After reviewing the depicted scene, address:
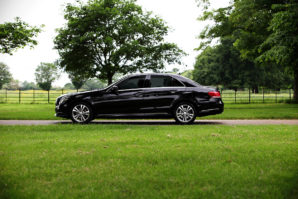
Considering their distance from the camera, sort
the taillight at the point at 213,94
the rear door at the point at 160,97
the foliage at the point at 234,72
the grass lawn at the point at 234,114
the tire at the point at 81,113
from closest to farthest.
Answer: the rear door at the point at 160,97
the taillight at the point at 213,94
the tire at the point at 81,113
the grass lawn at the point at 234,114
the foliage at the point at 234,72

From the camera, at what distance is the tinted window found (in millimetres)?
10875

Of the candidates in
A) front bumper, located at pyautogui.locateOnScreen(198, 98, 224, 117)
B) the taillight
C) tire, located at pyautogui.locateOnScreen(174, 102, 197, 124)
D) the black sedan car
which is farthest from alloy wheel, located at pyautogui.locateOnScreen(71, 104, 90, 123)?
the taillight

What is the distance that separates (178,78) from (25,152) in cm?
651

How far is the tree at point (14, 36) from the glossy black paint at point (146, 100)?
15.8 metres

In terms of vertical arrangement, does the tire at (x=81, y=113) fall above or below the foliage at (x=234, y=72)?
below

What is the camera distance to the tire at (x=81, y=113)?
10.9m


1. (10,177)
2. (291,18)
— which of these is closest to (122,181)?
(10,177)

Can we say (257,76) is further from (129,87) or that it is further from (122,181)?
(122,181)

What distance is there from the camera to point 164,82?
10.9m

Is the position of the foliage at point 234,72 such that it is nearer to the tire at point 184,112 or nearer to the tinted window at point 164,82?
the tinted window at point 164,82

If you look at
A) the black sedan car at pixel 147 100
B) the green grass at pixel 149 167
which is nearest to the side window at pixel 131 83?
the black sedan car at pixel 147 100

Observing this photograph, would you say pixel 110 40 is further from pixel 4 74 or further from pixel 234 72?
pixel 4 74

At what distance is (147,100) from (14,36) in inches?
694

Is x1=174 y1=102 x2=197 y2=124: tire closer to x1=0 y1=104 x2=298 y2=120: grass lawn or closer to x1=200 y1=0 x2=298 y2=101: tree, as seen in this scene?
x1=0 y1=104 x2=298 y2=120: grass lawn
